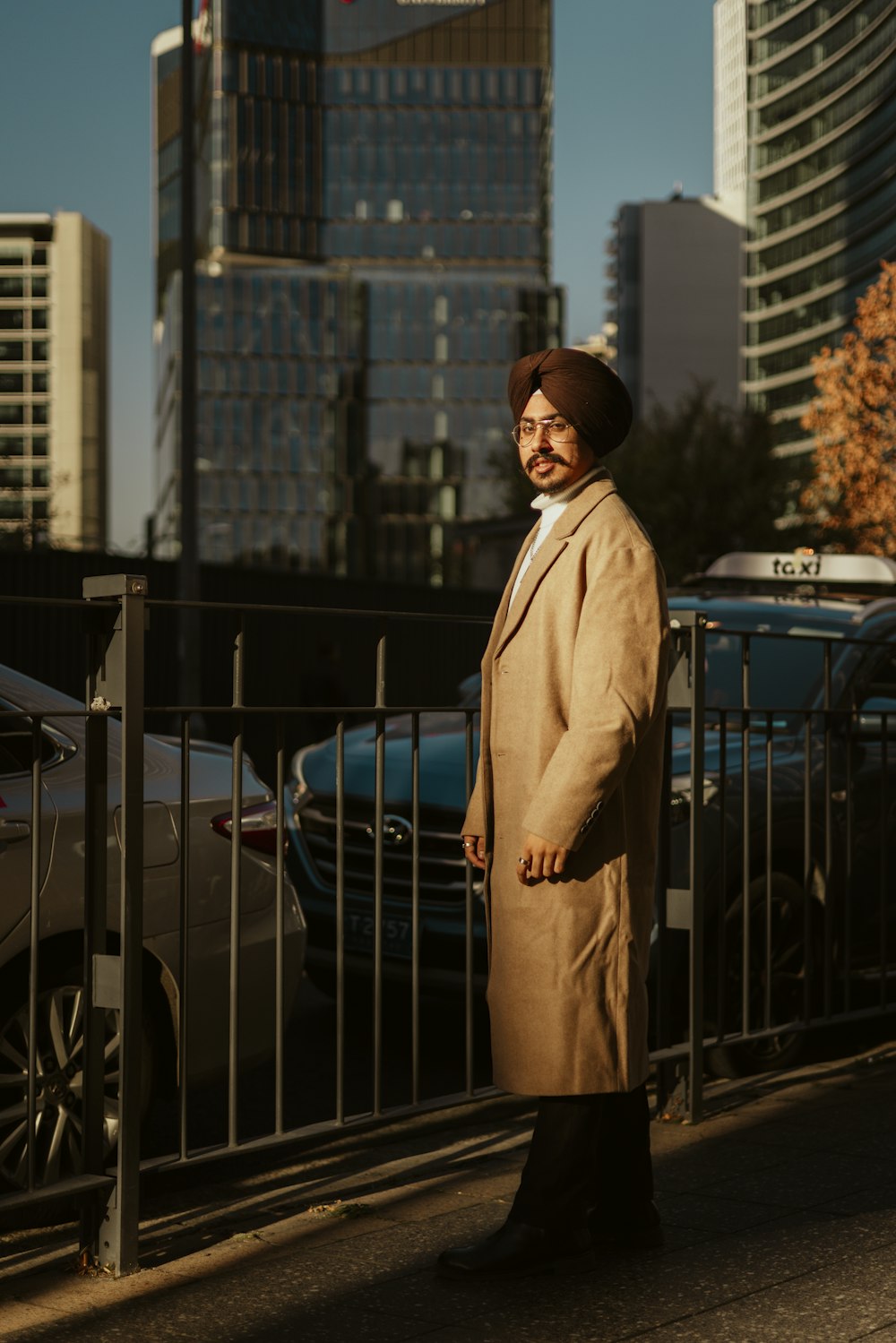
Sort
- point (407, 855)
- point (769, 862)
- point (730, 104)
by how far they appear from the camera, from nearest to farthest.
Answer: point (769, 862) → point (407, 855) → point (730, 104)

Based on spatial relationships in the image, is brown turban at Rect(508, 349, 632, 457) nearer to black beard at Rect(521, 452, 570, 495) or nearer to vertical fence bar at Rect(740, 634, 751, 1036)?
black beard at Rect(521, 452, 570, 495)

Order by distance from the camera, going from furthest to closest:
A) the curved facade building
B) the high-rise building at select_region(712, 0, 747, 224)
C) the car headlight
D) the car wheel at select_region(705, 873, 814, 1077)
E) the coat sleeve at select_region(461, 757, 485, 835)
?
the high-rise building at select_region(712, 0, 747, 224), the curved facade building, the car wheel at select_region(705, 873, 814, 1077), the car headlight, the coat sleeve at select_region(461, 757, 485, 835)

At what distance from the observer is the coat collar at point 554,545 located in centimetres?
377

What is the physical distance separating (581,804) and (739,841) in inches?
102

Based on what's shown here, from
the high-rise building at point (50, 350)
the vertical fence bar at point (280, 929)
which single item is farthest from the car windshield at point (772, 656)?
the high-rise building at point (50, 350)

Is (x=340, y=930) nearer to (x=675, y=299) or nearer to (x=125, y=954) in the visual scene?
(x=125, y=954)

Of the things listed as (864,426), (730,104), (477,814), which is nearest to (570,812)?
(477,814)

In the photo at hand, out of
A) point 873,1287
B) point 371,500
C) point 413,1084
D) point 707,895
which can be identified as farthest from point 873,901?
point 371,500

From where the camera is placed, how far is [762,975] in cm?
607

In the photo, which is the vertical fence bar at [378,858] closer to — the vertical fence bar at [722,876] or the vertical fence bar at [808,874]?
the vertical fence bar at [722,876]

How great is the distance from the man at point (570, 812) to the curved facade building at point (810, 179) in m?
112

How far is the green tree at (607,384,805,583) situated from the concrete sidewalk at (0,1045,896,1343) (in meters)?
44.8

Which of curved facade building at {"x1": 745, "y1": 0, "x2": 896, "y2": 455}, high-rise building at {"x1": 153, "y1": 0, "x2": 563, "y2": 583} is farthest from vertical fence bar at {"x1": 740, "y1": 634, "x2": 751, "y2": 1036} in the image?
curved facade building at {"x1": 745, "y1": 0, "x2": 896, "y2": 455}

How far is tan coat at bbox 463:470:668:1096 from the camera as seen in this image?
3.57m
